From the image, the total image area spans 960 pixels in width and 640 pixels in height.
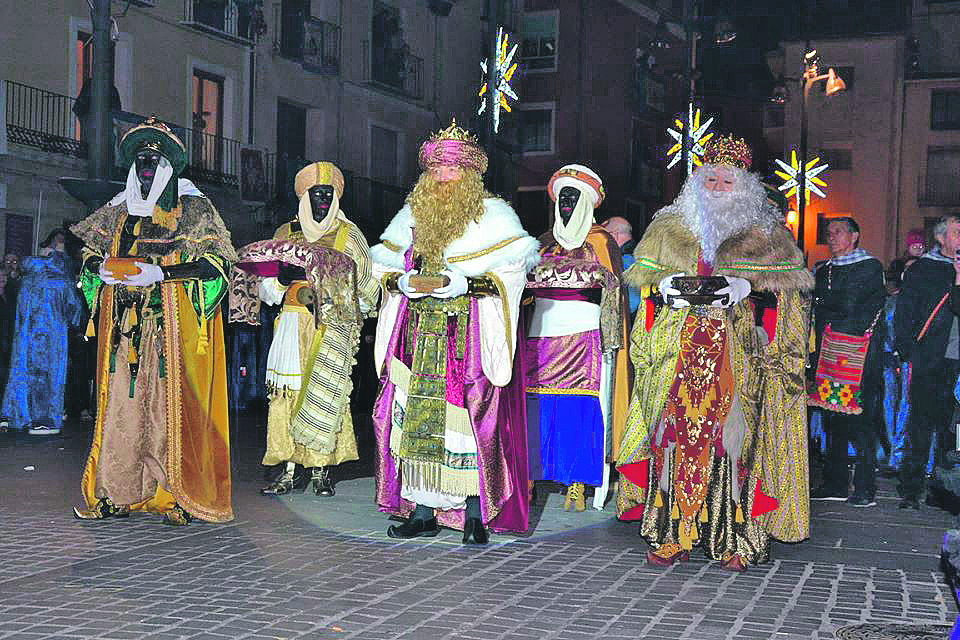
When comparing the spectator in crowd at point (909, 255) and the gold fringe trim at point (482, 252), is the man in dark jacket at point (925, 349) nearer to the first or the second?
the spectator in crowd at point (909, 255)

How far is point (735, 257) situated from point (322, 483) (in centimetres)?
378

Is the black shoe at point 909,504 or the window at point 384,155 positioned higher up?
the window at point 384,155

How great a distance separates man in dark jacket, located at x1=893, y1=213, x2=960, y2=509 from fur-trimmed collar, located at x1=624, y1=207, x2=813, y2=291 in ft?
9.07

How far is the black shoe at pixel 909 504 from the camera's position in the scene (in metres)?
10.1

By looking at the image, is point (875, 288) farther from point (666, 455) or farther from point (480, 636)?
point (480, 636)

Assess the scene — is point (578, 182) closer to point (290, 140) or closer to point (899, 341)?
point (899, 341)

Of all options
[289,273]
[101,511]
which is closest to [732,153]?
[289,273]

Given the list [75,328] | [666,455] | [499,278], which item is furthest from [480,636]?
[75,328]

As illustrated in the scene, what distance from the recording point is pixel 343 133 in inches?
1169

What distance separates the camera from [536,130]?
4150 centimetres

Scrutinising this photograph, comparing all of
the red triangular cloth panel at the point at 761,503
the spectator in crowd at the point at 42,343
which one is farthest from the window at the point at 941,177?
the red triangular cloth panel at the point at 761,503

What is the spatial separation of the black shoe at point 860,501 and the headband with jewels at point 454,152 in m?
4.24

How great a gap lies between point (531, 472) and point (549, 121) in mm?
33311

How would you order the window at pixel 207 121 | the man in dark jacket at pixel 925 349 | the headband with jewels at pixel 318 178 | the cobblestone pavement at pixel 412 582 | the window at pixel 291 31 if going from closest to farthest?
the cobblestone pavement at pixel 412 582
the headband with jewels at pixel 318 178
the man in dark jacket at pixel 925 349
the window at pixel 207 121
the window at pixel 291 31
